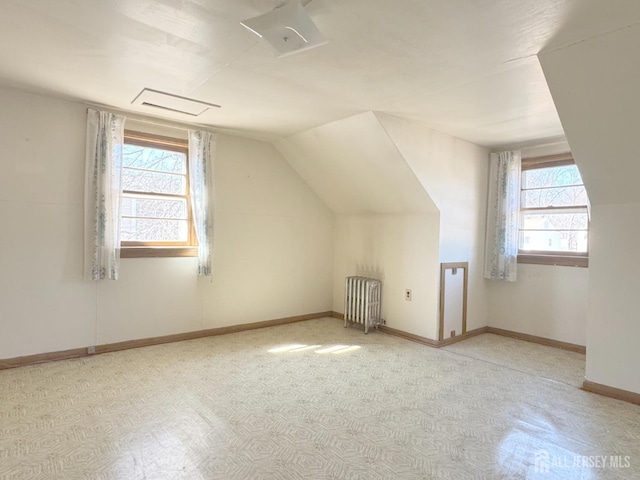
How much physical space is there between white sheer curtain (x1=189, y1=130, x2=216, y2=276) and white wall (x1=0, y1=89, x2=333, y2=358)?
0.20 metres

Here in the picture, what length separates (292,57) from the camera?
2480mm

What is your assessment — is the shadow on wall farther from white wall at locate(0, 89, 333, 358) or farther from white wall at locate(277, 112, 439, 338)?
white wall at locate(0, 89, 333, 358)

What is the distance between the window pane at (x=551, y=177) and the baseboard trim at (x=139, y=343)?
11.1 feet

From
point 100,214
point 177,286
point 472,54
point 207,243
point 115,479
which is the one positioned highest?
point 472,54

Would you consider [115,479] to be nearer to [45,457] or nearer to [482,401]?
[45,457]

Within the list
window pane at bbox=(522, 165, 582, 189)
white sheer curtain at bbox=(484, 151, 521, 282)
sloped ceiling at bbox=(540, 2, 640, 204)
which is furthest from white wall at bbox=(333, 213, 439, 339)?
sloped ceiling at bbox=(540, 2, 640, 204)

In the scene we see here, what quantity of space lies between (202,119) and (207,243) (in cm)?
135

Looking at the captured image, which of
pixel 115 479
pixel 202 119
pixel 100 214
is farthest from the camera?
pixel 202 119

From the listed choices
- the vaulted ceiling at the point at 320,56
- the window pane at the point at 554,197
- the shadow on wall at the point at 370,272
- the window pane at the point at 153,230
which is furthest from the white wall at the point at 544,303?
the window pane at the point at 153,230

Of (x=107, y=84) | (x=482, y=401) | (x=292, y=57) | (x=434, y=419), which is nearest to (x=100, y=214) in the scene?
(x=107, y=84)

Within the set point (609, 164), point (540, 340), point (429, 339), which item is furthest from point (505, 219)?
point (609, 164)

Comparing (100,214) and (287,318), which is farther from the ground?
(100,214)

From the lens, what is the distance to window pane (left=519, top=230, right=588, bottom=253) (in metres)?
4.26

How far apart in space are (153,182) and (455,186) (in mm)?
3487
